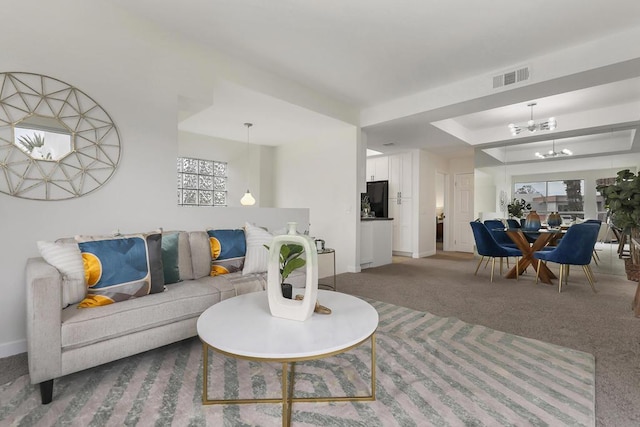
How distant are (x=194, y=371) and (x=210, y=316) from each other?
0.50 meters

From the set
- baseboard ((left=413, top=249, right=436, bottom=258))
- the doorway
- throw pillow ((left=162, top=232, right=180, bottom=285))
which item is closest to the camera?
throw pillow ((left=162, top=232, right=180, bottom=285))

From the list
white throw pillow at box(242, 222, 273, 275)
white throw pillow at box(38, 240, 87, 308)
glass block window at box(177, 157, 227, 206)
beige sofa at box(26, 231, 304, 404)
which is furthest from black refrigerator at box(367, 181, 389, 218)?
white throw pillow at box(38, 240, 87, 308)

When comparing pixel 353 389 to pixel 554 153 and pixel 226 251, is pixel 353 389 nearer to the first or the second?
pixel 226 251

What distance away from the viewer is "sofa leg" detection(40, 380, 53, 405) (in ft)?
5.22

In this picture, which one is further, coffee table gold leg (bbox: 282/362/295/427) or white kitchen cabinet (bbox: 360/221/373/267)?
white kitchen cabinet (bbox: 360/221/373/267)

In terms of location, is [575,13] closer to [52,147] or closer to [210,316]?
[210,316]

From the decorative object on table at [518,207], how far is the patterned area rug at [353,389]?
4247mm

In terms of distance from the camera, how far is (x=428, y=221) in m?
7.34

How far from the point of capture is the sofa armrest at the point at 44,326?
5.17ft

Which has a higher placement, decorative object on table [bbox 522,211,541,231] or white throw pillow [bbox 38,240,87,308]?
decorative object on table [bbox 522,211,541,231]

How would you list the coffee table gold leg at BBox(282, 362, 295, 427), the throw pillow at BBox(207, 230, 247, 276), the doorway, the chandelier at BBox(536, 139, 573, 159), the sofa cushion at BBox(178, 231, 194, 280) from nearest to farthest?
the coffee table gold leg at BBox(282, 362, 295, 427) → the sofa cushion at BBox(178, 231, 194, 280) → the throw pillow at BBox(207, 230, 247, 276) → the chandelier at BBox(536, 139, 573, 159) → the doorway

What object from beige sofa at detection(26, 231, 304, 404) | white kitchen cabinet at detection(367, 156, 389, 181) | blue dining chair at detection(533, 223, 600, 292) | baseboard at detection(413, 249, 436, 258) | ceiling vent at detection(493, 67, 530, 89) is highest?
ceiling vent at detection(493, 67, 530, 89)

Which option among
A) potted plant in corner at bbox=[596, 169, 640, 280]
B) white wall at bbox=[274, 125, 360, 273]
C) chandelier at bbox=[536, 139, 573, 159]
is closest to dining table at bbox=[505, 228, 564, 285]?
potted plant in corner at bbox=[596, 169, 640, 280]

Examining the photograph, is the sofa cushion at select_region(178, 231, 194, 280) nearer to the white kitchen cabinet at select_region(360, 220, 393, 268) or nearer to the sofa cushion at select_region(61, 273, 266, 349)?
the sofa cushion at select_region(61, 273, 266, 349)
